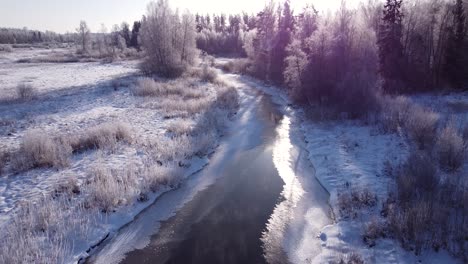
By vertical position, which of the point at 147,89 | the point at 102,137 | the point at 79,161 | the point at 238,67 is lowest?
the point at 79,161

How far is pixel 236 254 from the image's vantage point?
850cm

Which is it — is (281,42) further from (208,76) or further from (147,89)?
(147,89)

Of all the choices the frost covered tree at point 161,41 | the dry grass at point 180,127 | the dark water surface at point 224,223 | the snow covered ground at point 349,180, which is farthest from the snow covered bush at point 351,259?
the frost covered tree at point 161,41

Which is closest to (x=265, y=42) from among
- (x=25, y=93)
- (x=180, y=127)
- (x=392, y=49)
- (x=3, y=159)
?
(x=392, y=49)

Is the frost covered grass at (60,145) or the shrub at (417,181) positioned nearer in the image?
the shrub at (417,181)

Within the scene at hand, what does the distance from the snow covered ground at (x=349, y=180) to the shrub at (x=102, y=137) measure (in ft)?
27.8

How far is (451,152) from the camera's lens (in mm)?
11656

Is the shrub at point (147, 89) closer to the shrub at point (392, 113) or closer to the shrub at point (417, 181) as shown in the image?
the shrub at point (392, 113)

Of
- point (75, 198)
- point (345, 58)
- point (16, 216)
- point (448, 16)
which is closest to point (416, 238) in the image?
point (75, 198)

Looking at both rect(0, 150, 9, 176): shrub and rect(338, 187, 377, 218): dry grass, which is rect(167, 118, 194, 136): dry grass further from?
rect(338, 187, 377, 218): dry grass

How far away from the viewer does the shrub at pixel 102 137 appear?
14523 millimetres

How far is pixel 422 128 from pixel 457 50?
19.7 metres

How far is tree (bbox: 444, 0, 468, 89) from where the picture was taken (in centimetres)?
2870

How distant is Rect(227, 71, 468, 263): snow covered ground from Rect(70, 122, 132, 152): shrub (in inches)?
333
